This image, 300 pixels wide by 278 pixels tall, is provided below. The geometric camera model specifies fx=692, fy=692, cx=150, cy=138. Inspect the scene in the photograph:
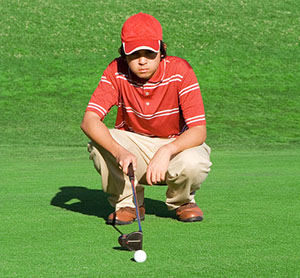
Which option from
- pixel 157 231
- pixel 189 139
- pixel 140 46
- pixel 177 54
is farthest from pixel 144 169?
pixel 177 54

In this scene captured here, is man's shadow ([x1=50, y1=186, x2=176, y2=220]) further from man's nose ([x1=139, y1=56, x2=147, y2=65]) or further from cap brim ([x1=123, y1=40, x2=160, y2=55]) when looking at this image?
cap brim ([x1=123, y1=40, x2=160, y2=55])

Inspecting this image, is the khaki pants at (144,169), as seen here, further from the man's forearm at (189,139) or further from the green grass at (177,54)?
the green grass at (177,54)

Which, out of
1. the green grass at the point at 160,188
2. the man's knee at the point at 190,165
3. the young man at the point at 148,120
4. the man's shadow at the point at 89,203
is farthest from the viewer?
the man's shadow at the point at 89,203

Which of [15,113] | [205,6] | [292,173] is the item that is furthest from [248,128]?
[205,6]

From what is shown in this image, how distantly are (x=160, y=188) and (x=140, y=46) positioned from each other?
121 inches

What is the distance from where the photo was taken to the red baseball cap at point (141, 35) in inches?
197

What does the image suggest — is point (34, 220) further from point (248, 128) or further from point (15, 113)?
point (15, 113)

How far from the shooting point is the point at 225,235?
474cm

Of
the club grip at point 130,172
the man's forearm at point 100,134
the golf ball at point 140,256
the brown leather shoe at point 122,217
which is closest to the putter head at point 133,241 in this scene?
the golf ball at point 140,256

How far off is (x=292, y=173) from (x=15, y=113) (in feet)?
43.0

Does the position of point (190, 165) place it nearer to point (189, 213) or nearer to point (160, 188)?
point (189, 213)

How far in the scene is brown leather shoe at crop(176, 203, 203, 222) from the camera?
5359 millimetres

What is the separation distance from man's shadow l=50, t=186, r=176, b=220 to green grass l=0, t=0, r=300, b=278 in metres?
0.01

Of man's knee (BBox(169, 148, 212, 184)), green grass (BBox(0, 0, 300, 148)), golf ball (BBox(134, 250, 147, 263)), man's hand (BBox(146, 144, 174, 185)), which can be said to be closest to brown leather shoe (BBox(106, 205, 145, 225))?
man's knee (BBox(169, 148, 212, 184))
